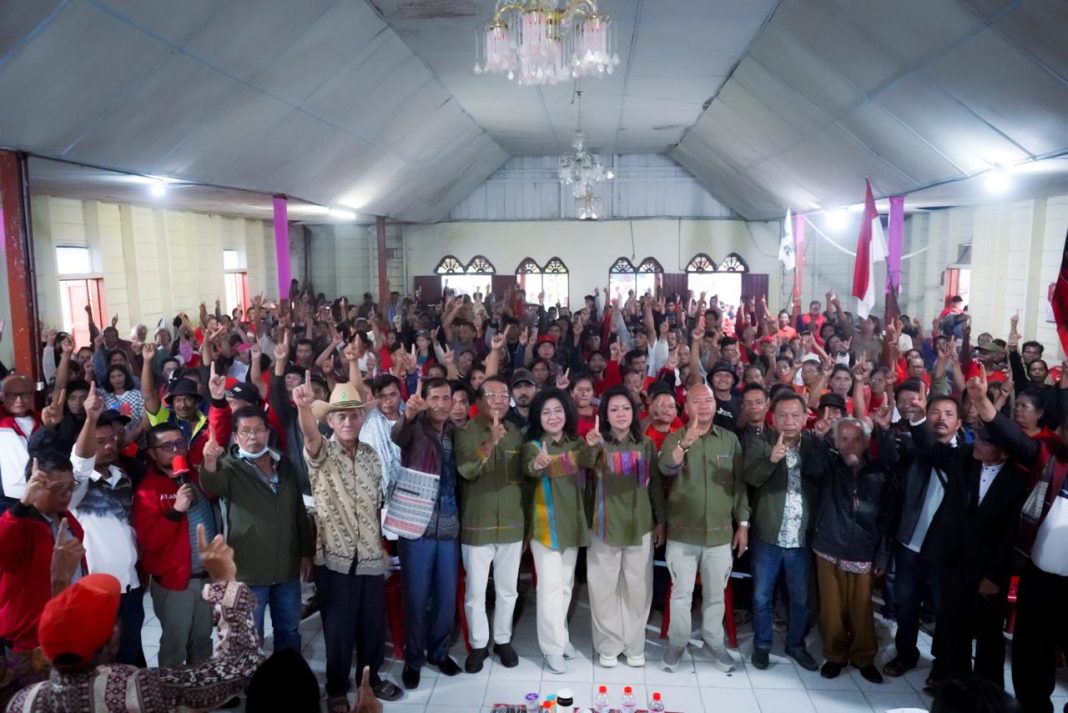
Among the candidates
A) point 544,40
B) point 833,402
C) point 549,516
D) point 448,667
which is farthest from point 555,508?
point 544,40

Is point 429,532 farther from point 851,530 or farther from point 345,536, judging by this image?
point 851,530

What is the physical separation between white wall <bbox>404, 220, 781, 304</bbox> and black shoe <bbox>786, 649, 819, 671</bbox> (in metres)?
14.6

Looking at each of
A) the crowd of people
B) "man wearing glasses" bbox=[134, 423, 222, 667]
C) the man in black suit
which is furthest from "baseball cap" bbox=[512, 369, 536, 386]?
the man in black suit

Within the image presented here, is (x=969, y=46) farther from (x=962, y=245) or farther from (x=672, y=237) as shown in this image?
(x=672, y=237)

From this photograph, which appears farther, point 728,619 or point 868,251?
point 868,251

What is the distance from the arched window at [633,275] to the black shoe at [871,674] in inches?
575

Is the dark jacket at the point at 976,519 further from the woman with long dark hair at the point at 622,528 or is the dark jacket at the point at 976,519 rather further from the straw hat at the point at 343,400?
the straw hat at the point at 343,400

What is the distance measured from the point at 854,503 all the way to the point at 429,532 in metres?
2.28

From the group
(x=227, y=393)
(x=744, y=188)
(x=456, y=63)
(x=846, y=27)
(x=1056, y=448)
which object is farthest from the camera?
(x=744, y=188)

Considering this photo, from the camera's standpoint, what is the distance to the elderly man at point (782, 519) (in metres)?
4.19

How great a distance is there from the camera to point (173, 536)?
370 cm

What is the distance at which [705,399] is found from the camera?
411cm

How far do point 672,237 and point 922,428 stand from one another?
14596mm

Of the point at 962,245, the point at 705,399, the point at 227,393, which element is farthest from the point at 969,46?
the point at 962,245
